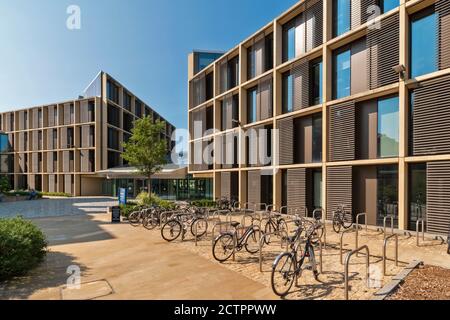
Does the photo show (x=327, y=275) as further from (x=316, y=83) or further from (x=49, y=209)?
(x=49, y=209)

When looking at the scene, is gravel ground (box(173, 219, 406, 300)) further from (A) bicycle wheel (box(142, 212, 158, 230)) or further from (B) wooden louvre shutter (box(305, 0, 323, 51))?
(B) wooden louvre shutter (box(305, 0, 323, 51))

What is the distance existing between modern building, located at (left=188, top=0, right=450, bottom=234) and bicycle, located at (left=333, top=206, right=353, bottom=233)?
502 millimetres

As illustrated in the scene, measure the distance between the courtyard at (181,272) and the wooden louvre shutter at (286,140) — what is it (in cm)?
723

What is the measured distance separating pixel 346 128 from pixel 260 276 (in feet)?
31.7

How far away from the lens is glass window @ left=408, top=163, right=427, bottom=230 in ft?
34.9

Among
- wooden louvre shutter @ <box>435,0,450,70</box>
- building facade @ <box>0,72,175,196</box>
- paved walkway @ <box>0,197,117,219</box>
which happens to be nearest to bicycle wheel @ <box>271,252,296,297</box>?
wooden louvre shutter @ <box>435,0,450,70</box>

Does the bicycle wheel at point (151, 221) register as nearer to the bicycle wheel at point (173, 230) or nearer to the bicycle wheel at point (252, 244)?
the bicycle wheel at point (173, 230)

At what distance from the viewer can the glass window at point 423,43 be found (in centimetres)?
1060

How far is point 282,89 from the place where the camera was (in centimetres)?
1781

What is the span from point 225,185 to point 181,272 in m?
16.2

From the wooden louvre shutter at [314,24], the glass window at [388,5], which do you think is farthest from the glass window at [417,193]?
the wooden louvre shutter at [314,24]

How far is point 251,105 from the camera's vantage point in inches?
820
